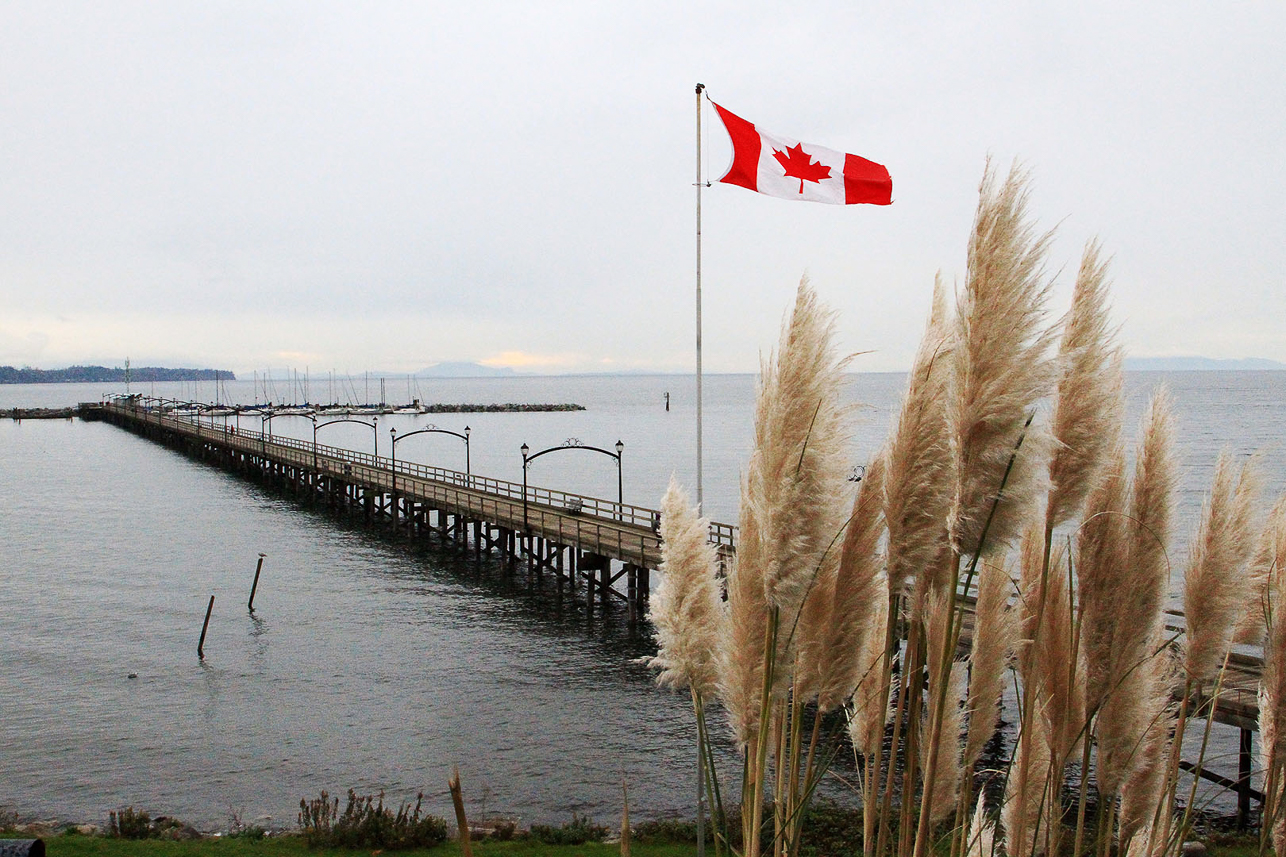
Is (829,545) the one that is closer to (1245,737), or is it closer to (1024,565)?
(1024,565)

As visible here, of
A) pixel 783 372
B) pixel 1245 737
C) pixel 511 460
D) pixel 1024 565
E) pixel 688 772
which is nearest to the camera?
pixel 783 372

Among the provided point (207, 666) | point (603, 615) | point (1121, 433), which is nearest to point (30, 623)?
point (207, 666)

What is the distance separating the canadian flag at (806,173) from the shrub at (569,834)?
34.3ft

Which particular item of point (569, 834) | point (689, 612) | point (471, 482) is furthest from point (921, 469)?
point (471, 482)

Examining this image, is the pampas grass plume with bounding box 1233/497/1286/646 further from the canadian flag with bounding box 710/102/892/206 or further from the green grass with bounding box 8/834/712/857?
the green grass with bounding box 8/834/712/857

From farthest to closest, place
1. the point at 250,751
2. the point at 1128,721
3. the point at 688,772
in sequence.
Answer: the point at 250,751
the point at 688,772
the point at 1128,721

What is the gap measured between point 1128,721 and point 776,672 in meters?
1.18

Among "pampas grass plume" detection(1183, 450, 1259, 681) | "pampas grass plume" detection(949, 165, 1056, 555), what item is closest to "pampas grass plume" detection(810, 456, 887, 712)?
"pampas grass plume" detection(949, 165, 1056, 555)

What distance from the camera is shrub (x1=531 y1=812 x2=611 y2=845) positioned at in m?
14.0

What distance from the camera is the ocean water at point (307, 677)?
17.5 m

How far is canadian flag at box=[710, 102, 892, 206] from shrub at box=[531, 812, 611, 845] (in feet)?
34.3

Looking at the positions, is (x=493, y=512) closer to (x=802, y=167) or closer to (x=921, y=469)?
(x=802, y=167)

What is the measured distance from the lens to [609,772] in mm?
17969

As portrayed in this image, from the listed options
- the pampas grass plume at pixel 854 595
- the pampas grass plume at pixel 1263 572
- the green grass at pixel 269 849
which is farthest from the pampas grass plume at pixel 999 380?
the green grass at pixel 269 849
